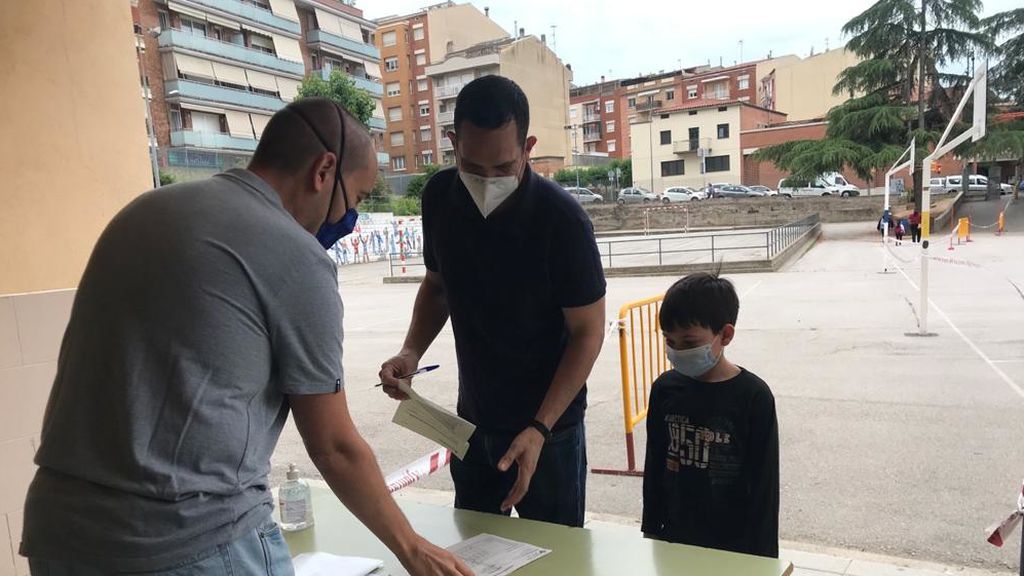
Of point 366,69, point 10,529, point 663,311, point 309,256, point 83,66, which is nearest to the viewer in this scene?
point 309,256

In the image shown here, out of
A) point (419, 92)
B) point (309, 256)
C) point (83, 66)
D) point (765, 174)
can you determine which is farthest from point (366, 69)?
point (309, 256)

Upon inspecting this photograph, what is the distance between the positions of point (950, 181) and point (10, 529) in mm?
43902

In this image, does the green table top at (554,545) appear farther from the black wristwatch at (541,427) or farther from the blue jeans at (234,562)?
the blue jeans at (234,562)

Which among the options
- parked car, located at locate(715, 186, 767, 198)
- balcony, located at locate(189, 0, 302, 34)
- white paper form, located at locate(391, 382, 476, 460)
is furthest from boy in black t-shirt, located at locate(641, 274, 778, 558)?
parked car, located at locate(715, 186, 767, 198)

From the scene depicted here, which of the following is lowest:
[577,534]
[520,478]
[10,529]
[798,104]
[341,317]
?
[10,529]

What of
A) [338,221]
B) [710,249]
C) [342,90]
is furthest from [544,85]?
[338,221]

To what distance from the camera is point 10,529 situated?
3.14m

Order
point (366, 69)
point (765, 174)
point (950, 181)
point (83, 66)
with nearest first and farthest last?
point (83, 66), point (950, 181), point (366, 69), point (765, 174)

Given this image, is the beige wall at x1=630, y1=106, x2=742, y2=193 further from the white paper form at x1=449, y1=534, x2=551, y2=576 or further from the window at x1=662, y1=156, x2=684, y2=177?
the white paper form at x1=449, y1=534, x2=551, y2=576

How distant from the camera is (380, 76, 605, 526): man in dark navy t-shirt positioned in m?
1.96

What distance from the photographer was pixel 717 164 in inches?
1980

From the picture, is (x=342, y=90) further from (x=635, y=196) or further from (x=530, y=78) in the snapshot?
(x=530, y=78)

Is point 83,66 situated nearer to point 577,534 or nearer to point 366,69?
point 577,534

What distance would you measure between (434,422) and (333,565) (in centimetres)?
43
